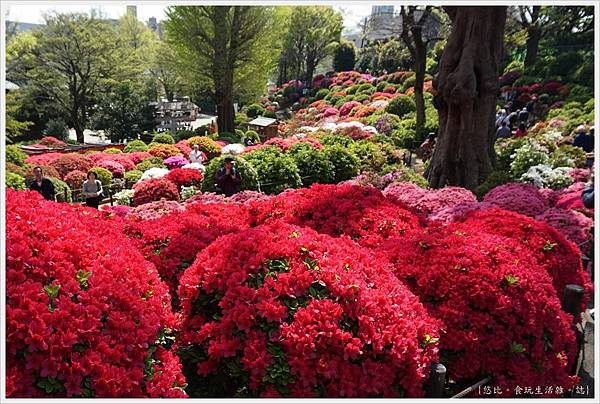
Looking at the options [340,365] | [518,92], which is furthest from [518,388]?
[518,92]

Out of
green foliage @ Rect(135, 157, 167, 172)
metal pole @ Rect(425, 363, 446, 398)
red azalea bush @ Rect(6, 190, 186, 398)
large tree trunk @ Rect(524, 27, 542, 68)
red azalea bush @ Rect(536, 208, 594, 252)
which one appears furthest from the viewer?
large tree trunk @ Rect(524, 27, 542, 68)

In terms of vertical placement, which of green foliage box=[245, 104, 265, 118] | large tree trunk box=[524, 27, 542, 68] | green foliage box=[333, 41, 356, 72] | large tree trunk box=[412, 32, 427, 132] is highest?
green foliage box=[333, 41, 356, 72]

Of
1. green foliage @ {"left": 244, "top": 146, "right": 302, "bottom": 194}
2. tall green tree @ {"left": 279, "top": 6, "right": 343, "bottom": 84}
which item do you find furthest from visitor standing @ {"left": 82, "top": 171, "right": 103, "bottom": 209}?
tall green tree @ {"left": 279, "top": 6, "right": 343, "bottom": 84}

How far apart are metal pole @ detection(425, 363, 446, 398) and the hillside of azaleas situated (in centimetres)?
4

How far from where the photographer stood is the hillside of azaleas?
7.36ft

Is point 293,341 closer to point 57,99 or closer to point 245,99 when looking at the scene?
point 245,99

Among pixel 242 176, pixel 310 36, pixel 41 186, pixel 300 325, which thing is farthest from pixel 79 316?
pixel 310 36

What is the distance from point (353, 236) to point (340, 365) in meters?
2.22

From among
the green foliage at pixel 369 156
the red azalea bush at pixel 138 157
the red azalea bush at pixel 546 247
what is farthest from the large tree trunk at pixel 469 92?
the red azalea bush at pixel 138 157

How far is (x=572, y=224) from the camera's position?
19.3 ft

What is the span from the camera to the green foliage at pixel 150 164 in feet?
51.1

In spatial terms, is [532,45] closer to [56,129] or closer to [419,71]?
[419,71]

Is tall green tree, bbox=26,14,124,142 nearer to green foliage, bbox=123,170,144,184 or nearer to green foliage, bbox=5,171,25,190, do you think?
green foliage, bbox=123,170,144,184

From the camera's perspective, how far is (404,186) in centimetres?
845
